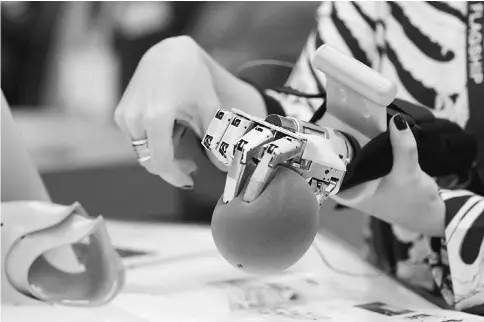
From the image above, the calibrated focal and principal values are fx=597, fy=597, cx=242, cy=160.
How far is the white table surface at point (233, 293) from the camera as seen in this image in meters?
0.39

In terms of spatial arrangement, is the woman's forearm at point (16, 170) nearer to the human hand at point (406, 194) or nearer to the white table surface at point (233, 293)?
the white table surface at point (233, 293)

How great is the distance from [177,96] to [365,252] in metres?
0.28

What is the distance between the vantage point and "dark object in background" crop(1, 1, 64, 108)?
3.11ft

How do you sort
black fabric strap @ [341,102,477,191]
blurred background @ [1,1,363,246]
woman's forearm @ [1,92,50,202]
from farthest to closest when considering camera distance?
blurred background @ [1,1,363,246]
woman's forearm @ [1,92,50,202]
black fabric strap @ [341,102,477,191]

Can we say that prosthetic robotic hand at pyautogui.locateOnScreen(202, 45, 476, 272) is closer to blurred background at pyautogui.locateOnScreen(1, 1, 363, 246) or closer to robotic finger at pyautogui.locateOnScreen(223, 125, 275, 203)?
robotic finger at pyautogui.locateOnScreen(223, 125, 275, 203)

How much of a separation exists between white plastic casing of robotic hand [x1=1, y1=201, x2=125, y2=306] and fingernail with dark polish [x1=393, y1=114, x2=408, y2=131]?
228mm

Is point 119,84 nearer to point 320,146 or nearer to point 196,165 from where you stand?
point 196,165

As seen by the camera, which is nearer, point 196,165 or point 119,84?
point 196,165

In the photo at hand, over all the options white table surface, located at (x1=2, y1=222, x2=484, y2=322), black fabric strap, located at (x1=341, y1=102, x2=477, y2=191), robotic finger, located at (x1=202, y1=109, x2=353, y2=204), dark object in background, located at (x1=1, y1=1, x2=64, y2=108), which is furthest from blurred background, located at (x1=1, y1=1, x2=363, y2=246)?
robotic finger, located at (x1=202, y1=109, x2=353, y2=204)

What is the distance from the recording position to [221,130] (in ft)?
0.90

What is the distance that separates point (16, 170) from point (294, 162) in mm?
300

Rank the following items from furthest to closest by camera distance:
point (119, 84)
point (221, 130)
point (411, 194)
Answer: point (119, 84)
point (411, 194)
point (221, 130)

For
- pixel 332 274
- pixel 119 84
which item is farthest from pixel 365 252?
pixel 119 84

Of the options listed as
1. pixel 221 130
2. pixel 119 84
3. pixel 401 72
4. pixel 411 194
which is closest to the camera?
pixel 221 130
